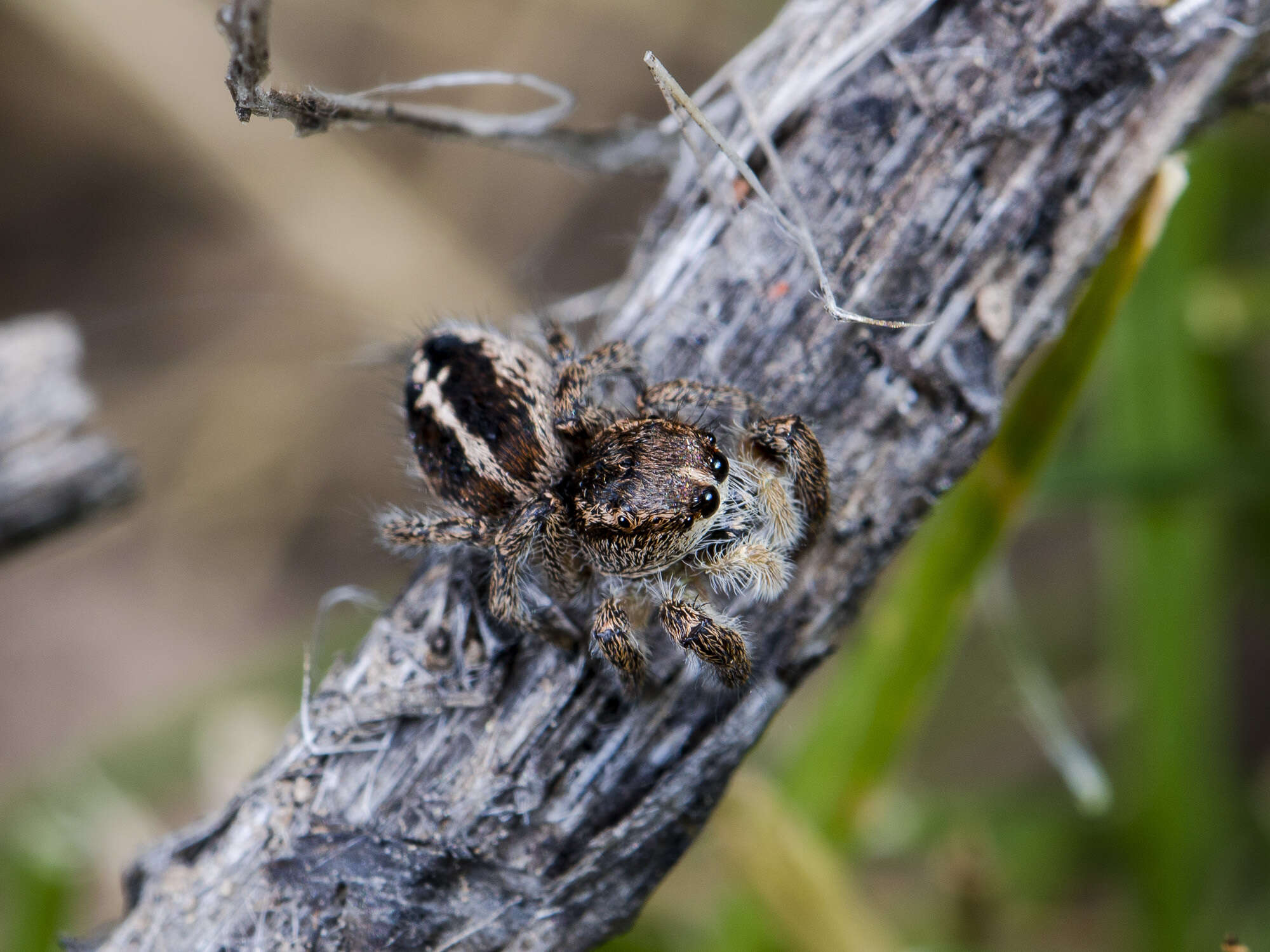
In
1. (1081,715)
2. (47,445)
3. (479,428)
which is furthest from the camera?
(1081,715)

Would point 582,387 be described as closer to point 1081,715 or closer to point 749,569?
point 749,569

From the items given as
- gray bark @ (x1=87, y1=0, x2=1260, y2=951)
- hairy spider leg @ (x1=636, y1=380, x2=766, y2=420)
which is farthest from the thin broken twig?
hairy spider leg @ (x1=636, y1=380, x2=766, y2=420)

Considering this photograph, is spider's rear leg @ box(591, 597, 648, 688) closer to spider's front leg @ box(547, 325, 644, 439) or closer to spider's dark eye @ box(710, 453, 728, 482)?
spider's dark eye @ box(710, 453, 728, 482)

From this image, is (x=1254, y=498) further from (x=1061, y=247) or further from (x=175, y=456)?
(x=175, y=456)

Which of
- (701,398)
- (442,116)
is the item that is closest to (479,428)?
(701,398)

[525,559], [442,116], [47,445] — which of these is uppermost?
[47,445]

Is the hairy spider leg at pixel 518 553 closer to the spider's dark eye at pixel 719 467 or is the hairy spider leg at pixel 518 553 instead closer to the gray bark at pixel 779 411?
the gray bark at pixel 779 411
